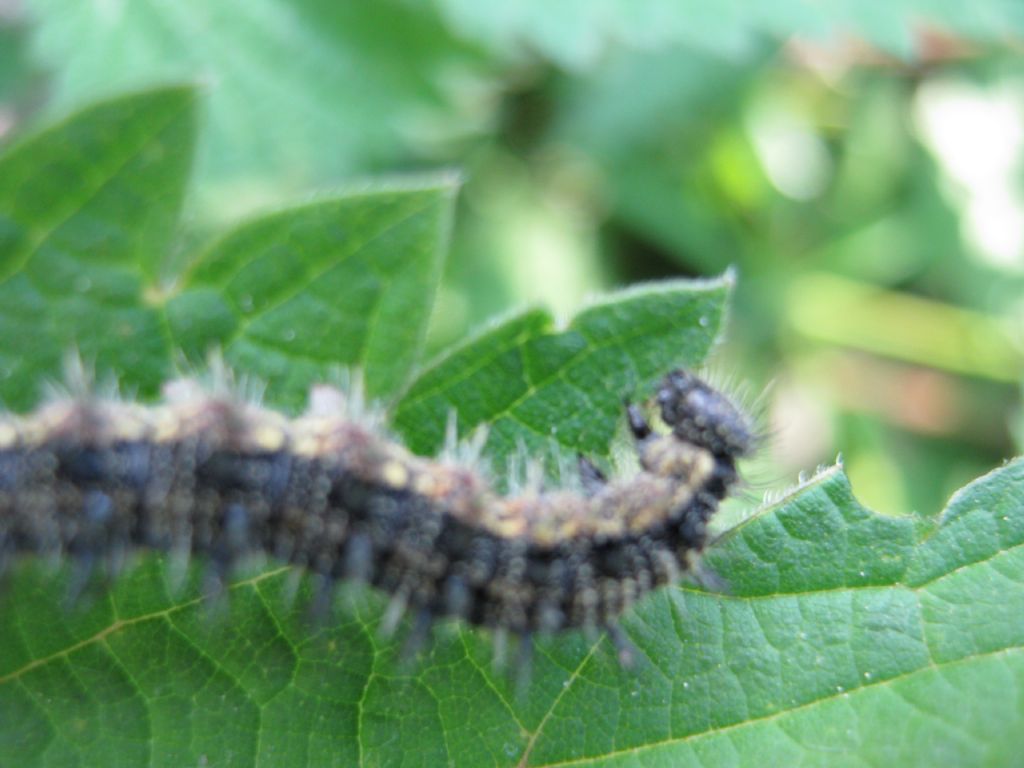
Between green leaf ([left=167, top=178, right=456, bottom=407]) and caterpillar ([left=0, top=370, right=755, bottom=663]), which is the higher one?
green leaf ([left=167, top=178, right=456, bottom=407])

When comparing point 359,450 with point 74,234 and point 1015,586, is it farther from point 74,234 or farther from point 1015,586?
point 1015,586

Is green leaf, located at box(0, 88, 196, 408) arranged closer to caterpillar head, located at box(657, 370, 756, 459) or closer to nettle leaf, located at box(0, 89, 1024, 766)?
nettle leaf, located at box(0, 89, 1024, 766)

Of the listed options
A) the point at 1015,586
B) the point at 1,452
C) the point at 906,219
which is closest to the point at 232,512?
the point at 1,452

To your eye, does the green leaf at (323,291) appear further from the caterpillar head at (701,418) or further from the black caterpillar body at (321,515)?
the caterpillar head at (701,418)

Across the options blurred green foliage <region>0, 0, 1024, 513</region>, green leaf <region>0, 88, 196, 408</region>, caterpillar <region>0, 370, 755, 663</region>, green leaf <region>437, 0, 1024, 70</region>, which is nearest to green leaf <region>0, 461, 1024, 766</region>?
caterpillar <region>0, 370, 755, 663</region>

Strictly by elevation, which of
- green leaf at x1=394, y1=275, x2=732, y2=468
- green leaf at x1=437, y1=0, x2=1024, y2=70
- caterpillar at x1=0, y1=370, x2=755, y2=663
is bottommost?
caterpillar at x1=0, y1=370, x2=755, y2=663

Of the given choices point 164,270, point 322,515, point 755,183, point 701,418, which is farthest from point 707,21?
point 322,515

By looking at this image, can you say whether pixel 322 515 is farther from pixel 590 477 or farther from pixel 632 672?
pixel 632 672
